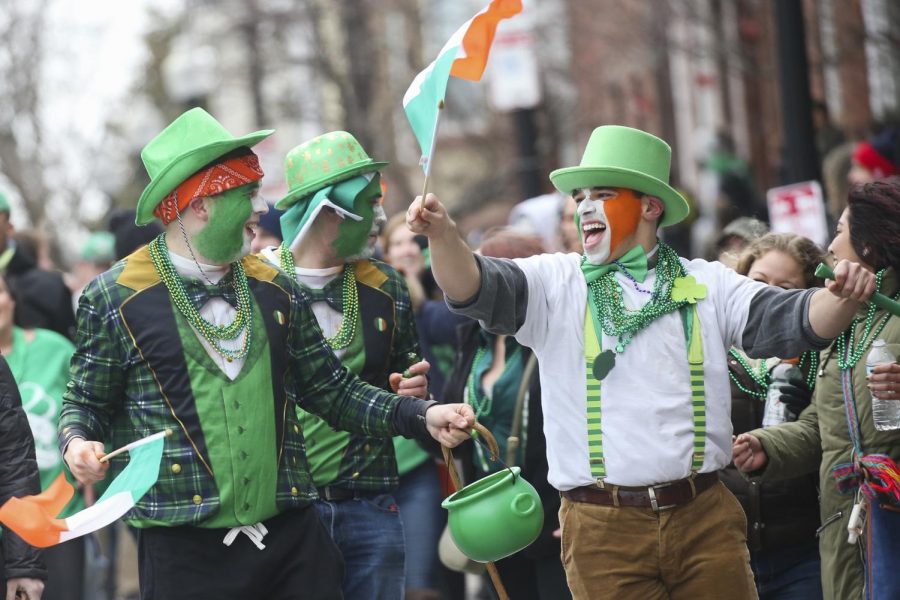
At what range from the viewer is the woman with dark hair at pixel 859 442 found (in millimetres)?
5105

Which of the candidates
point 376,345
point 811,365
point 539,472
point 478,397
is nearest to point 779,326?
point 811,365

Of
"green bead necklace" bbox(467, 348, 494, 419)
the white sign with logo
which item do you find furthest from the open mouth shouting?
the white sign with logo

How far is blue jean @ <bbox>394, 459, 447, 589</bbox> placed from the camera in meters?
6.89

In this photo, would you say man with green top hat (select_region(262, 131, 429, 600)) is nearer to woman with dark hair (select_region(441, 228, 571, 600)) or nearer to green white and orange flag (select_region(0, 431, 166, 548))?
woman with dark hair (select_region(441, 228, 571, 600))

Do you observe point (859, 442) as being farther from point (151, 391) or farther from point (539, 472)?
point (151, 391)

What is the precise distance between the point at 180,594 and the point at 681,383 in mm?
1654

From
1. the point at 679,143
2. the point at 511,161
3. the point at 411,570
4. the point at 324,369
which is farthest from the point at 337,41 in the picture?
the point at 324,369

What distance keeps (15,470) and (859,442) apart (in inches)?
110

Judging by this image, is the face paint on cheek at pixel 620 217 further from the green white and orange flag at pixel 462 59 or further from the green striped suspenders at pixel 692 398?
the green white and orange flag at pixel 462 59

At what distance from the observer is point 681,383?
16.0 feet

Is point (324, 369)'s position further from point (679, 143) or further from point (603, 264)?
point (679, 143)

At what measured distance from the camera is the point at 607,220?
5.07 m

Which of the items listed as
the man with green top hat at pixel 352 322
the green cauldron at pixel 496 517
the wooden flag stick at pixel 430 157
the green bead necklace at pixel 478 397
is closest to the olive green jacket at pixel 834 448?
the green cauldron at pixel 496 517

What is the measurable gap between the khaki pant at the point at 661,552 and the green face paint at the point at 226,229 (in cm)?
135
